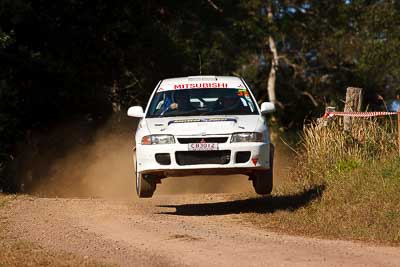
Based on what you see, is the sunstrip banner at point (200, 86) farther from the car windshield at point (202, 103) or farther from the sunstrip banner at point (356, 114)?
the sunstrip banner at point (356, 114)

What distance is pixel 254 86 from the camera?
44.9 meters

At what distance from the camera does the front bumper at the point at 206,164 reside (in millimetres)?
11633

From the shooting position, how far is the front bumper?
38.2ft

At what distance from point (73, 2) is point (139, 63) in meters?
3.51

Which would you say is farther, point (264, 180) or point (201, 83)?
point (201, 83)

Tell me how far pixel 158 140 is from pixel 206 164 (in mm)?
698

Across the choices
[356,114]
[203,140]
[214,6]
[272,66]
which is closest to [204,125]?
[203,140]

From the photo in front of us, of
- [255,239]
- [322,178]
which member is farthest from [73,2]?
[255,239]

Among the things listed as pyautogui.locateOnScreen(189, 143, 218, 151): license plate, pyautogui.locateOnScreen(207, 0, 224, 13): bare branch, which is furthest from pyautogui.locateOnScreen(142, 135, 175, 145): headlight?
pyautogui.locateOnScreen(207, 0, 224, 13): bare branch

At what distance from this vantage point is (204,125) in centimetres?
1176

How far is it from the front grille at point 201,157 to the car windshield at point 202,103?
3.56 ft

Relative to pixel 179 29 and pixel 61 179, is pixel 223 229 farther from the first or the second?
pixel 179 29

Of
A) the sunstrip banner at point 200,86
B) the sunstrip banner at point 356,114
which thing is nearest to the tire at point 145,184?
the sunstrip banner at point 200,86

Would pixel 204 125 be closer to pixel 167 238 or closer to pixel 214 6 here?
pixel 167 238
